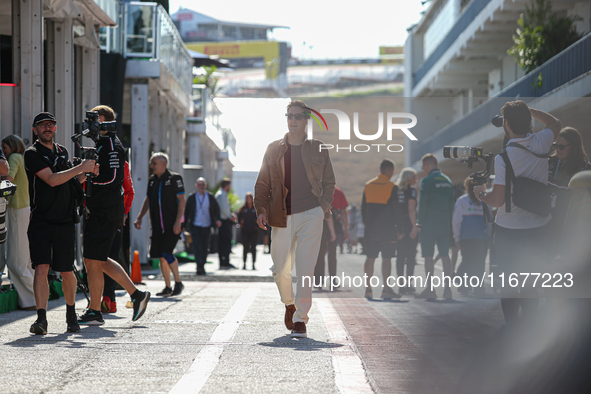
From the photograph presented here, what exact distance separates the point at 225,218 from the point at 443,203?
8855mm

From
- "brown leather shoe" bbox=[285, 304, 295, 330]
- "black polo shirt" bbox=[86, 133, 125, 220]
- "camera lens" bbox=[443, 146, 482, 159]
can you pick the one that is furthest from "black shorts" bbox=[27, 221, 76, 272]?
"camera lens" bbox=[443, 146, 482, 159]

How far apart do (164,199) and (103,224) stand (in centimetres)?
359

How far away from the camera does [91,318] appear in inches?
295

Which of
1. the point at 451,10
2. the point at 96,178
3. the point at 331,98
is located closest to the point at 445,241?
the point at 96,178

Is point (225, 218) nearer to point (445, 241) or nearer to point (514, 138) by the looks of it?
point (445, 241)

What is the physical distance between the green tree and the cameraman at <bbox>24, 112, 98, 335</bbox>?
548 inches

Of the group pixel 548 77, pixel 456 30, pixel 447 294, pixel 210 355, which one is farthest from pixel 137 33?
pixel 456 30

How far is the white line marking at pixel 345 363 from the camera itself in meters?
4.69

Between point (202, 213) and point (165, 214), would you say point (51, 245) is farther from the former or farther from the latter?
point (202, 213)

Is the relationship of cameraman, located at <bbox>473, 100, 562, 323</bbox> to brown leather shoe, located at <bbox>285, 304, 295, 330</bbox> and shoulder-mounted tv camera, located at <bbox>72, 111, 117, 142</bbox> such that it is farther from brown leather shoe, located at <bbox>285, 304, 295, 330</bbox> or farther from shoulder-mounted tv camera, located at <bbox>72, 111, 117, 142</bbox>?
shoulder-mounted tv camera, located at <bbox>72, 111, 117, 142</bbox>

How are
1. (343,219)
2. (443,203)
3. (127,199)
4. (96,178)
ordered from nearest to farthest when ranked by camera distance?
(96,178) → (127,199) → (443,203) → (343,219)

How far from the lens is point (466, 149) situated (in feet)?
24.9

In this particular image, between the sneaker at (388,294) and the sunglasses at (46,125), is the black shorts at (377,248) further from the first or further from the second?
the sunglasses at (46,125)

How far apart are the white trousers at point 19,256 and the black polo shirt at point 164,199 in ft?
7.59
